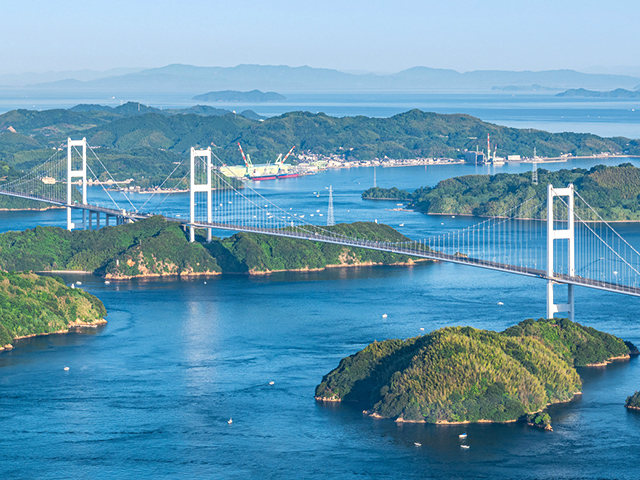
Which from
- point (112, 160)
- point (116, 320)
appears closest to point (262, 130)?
point (112, 160)

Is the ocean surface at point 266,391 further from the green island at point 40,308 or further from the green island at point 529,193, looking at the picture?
the green island at point 529,193

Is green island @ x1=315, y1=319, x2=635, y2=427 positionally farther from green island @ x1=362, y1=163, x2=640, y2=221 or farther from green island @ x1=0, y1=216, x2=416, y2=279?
green island @ x1=362, y1=163, x2=640, y2=221

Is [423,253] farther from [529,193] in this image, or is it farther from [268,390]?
[529,193]

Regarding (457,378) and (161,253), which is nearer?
(457,378)

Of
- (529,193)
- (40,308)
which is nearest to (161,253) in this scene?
(40,308)

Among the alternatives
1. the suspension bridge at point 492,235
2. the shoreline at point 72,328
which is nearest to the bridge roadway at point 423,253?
the suspension bridge at point 492,235
